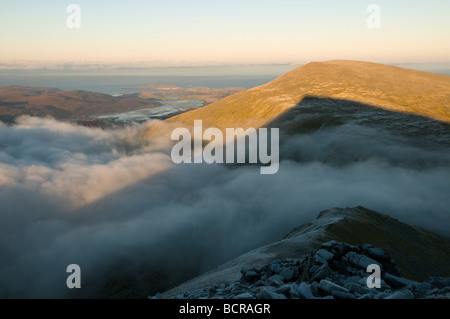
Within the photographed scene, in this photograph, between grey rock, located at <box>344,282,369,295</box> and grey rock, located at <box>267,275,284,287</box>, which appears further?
Answer: grey rock, located at <box>267,275,284,287</box>

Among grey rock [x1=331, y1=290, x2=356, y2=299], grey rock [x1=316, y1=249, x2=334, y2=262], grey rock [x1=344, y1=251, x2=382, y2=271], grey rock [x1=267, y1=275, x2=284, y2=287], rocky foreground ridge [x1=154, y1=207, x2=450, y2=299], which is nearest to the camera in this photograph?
grey rock [x1=331, y1=290, x2=356, y2=299]

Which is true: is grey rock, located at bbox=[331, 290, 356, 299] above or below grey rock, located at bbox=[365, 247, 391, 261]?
above

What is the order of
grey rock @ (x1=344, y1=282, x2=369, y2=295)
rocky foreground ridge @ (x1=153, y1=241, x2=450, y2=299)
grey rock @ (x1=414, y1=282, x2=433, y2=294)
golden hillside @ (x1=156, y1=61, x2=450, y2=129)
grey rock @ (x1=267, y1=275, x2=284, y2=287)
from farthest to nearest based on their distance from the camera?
golden hillside @ (x1=156, y1=61, x2=450, y2=129)
grey rock @ (x1=267, y1=275, x2=284, y2=287)
grey rock @ (x1=414, y1=282, x2=433, y2=294)
grey rock @ (x1=344, y1=282, x2=369, y2=295)
rocky foreground ridge @ (x1=153, y1=241, x2=450, y2=299)

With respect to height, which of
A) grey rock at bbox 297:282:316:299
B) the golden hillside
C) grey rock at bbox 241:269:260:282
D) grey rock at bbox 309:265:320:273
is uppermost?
the golden hillside

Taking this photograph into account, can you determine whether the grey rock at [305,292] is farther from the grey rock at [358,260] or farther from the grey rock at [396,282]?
the grey rock at [358,260]

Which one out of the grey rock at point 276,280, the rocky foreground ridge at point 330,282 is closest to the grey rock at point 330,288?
the rocky foreground ridge at point 330,282

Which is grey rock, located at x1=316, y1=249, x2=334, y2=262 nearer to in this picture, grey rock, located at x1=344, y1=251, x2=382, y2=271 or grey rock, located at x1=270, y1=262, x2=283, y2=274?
grey rock, located at x1=344, y1=251, x2=382, y2=271

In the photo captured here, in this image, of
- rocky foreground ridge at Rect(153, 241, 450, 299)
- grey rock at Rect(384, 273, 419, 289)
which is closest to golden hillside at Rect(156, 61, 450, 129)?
rocky foreground ridge at Rect(153, 241, 450, 299)
